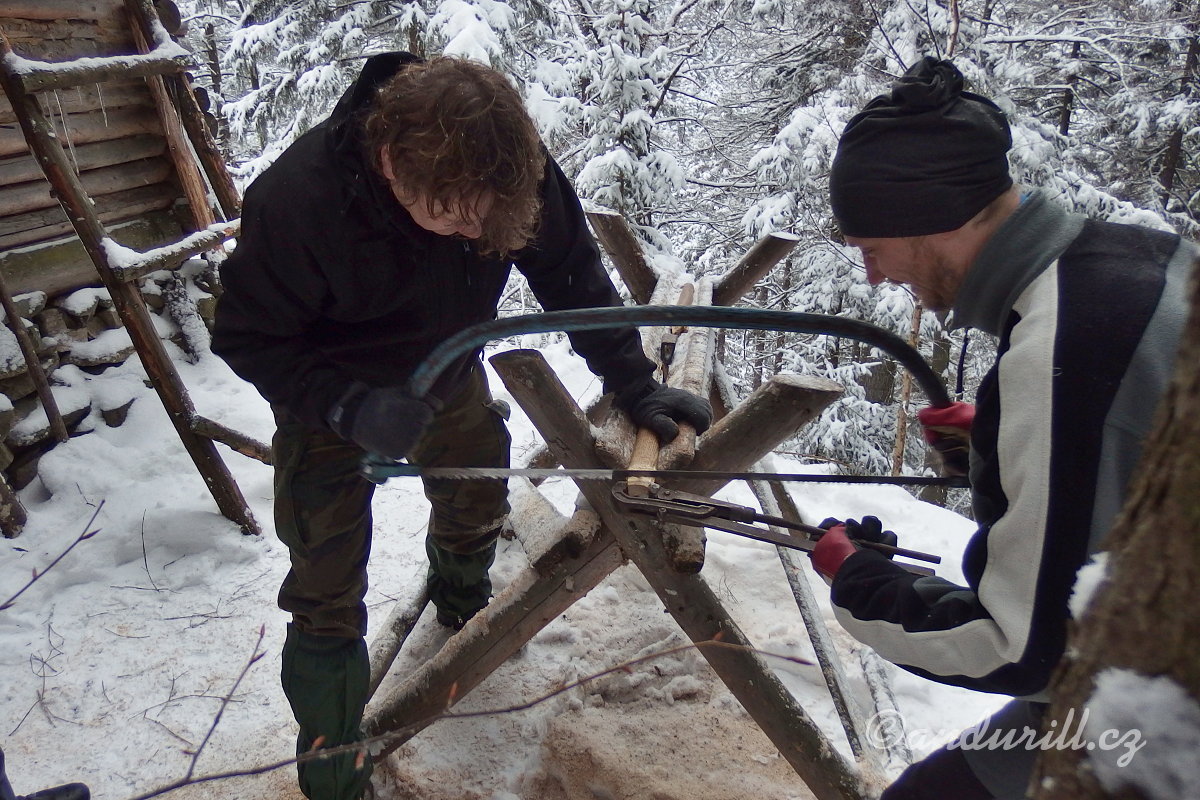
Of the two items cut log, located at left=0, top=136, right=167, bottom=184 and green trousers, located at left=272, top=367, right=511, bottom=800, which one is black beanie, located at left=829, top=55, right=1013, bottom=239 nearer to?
→ green trousers, located at left=272, top=367, right=511, bottom=800

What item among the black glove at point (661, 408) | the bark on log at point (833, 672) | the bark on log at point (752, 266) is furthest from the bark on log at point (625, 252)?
the black glove at point (661, 408)

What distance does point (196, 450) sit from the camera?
11.8 feet

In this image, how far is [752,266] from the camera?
4312 mm

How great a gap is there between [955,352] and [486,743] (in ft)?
36.2

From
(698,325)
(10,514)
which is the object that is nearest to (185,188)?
(10,514)

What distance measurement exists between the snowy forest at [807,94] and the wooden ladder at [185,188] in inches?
136

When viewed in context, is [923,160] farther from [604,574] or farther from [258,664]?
[258,664]

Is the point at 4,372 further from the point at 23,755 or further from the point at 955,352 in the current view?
the point at 955,352

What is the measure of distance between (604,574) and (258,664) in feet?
5.76

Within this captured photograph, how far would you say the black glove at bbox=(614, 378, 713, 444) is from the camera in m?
2.19

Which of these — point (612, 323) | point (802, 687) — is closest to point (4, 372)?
point (612, 323)

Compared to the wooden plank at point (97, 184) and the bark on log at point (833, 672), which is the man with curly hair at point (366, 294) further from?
the wooden plank at point (97, 184)

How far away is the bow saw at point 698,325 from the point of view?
161 centimetres

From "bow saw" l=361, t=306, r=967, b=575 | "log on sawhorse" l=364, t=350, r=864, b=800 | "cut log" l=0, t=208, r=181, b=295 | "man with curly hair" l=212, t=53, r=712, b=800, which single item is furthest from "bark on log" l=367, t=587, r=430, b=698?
"cut log" l=0, t=208, r=181, b=295
